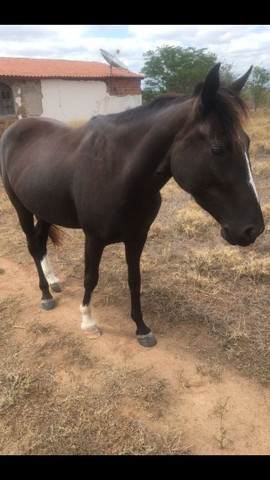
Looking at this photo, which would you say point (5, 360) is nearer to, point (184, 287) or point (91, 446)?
point (91, 446)

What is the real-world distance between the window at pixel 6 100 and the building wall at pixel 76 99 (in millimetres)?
1762

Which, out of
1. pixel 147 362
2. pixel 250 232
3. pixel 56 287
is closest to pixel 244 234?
pixel 250 232

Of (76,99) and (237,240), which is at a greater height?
(237,240)

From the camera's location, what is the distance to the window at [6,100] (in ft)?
61.6

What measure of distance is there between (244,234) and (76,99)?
21993 millimetres

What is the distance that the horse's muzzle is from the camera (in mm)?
1813

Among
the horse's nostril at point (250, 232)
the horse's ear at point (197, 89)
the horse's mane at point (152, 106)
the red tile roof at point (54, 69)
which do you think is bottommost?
the horse's nostril at point (250, 232)

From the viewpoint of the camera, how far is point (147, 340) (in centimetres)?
290

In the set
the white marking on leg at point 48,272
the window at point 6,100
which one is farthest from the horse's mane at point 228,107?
the window at point 6,100

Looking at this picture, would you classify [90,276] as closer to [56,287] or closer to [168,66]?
[56,287]

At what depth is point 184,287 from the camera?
3617 mm

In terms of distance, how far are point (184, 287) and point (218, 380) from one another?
1267 mm

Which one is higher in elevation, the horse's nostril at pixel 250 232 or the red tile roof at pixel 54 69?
the red tile roof at pixel 54 69

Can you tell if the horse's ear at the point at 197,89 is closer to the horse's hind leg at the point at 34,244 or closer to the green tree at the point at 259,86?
the horse's hind leg at the point at 34,244
